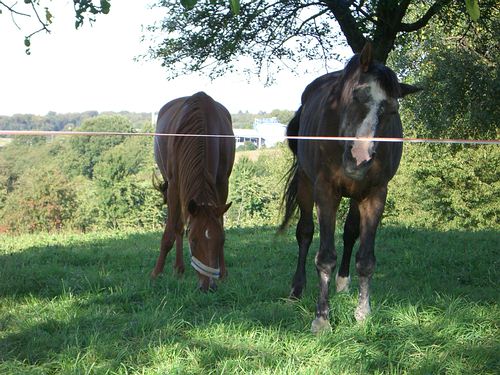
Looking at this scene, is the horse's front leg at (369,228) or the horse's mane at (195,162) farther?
the horse's mane at (195,162)

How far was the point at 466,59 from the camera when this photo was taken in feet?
42.3

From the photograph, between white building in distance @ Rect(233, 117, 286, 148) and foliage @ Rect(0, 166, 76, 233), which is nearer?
white building in distance @ Rect(233, 117, 286, 148)

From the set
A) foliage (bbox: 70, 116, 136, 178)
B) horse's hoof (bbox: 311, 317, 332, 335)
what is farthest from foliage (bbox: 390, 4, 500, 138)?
foliage (bbox: 70, 116, 136, 178)

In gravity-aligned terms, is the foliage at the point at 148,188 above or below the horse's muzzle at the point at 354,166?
below

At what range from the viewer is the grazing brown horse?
17.7 feet

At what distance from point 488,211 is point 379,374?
27.7 meters

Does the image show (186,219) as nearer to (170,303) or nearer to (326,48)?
(170,303)

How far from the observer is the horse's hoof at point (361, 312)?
4414 millimetres

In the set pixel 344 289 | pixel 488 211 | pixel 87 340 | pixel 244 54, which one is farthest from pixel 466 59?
pixel 488 211

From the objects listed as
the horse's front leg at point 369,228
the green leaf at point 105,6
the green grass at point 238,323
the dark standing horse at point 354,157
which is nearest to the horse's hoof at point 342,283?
the dark standing horse at point 354,157

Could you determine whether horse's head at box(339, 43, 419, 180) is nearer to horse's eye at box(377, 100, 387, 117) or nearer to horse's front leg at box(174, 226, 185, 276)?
horse's eye at box(377, 100, 387, 117)

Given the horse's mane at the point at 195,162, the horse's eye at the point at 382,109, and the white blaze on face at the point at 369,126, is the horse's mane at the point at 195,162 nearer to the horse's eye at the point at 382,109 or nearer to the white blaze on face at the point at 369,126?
A: the white blaze on face at the point at 369,126

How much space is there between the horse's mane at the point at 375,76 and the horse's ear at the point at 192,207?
5.40 ft

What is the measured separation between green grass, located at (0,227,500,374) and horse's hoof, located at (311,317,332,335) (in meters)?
0.07
